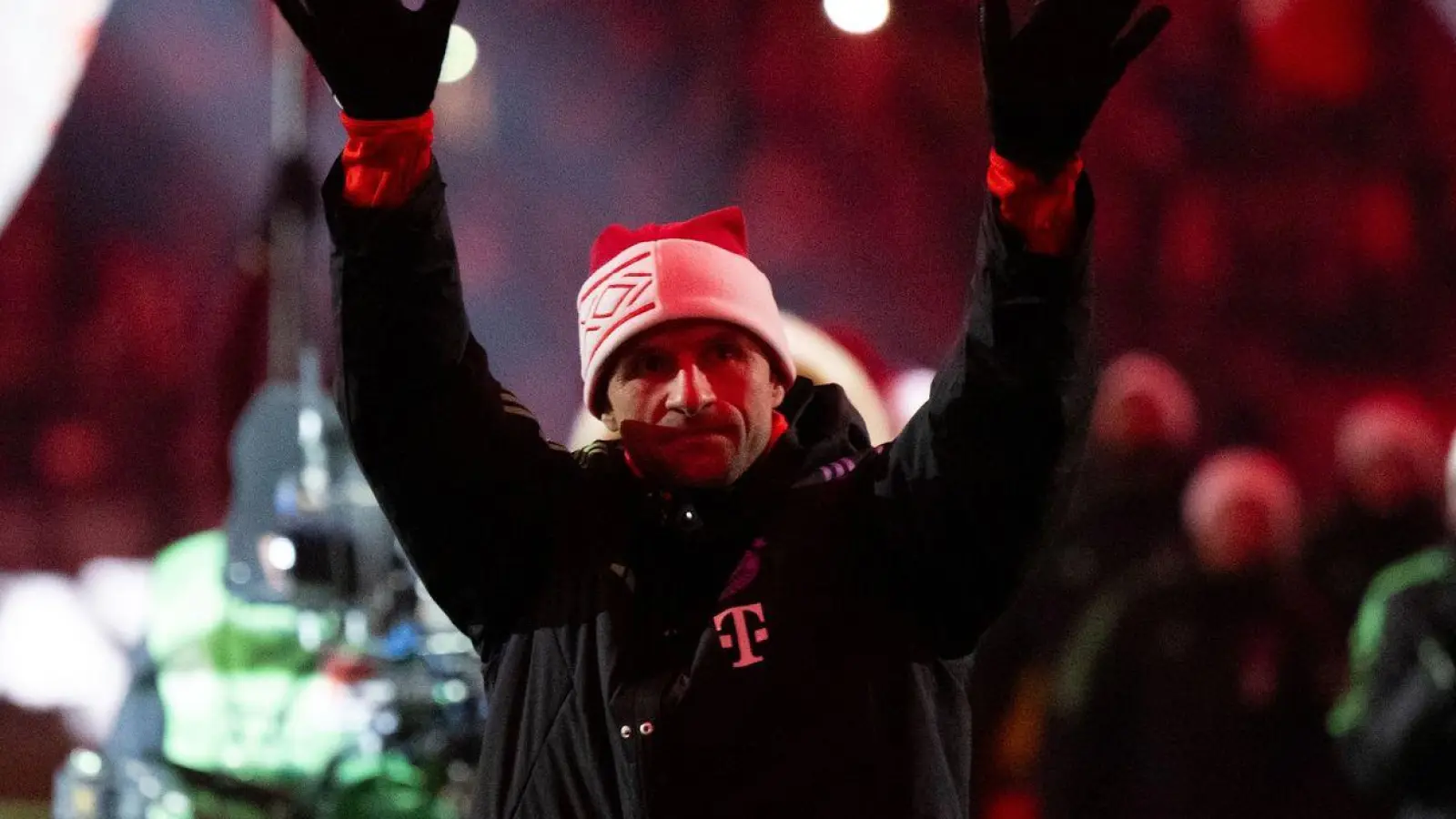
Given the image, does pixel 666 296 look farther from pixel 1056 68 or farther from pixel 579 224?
pixel 579 224

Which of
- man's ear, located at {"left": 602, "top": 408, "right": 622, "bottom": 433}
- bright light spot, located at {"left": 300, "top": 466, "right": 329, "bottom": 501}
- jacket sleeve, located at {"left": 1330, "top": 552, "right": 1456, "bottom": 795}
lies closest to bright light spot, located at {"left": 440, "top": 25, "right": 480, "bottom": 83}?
bright light spot, located at {"left": 300, "top": 466, "right": 329, "bottom": 501}

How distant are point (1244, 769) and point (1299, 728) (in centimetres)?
14

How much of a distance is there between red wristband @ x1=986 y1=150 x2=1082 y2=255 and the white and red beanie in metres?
0.29

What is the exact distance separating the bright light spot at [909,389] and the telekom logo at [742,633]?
143 inches

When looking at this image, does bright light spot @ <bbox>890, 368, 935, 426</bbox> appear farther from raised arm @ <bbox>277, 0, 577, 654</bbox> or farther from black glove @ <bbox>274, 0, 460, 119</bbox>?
black glove @ <bbox>274, 0, 460, 119</bbox>

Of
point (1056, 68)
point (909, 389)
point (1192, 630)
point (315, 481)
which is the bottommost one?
point (1192, 630)

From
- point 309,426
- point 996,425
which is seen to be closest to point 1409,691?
point 996,425

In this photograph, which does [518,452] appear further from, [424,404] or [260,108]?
[260,108]

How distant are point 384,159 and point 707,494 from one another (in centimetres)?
38

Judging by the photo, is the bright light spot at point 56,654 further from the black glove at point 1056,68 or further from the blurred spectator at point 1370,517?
the black glove at point 1056,68

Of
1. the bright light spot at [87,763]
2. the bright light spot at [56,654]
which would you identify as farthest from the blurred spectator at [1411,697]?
the bright light spot at [56,654]

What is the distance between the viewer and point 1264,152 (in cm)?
475

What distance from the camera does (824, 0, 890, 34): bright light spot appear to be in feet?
16.4

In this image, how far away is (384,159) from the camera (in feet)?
3.90
